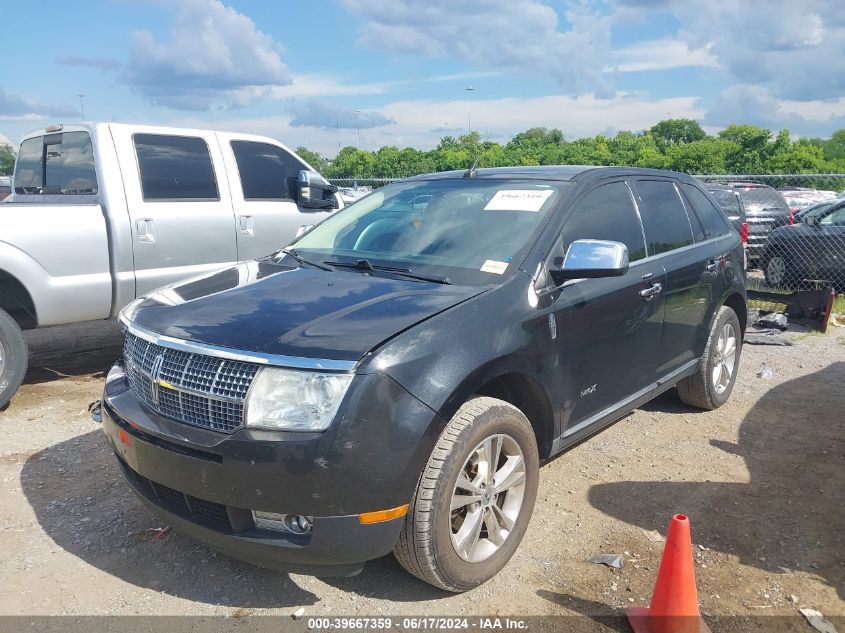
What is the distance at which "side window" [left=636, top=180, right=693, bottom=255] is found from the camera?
438 cm

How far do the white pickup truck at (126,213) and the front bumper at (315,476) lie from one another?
10.3 ft

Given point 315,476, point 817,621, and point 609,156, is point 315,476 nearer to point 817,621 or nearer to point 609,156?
point 817,621

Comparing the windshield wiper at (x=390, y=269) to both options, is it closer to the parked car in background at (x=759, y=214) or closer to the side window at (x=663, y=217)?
the side window at (x=663, y=217)

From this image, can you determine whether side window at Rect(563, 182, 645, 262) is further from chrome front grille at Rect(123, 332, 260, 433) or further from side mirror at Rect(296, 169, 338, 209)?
side mirror at Rect(296, 169, 338, 209)

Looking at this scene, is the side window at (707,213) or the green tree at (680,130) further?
the green tree at (680,130)

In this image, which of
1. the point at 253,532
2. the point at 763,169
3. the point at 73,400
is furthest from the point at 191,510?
the point at 763,169

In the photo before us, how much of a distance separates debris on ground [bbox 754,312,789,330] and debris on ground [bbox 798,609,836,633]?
610 centimetres

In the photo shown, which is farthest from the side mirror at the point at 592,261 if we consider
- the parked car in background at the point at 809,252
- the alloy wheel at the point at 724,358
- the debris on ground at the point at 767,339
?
the parked car in background at the point at 809,252

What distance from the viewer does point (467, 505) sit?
296 cm

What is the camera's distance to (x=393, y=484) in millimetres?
2570

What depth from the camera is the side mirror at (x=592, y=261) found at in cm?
325

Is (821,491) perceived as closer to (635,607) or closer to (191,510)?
(635,607)

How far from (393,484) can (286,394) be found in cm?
52

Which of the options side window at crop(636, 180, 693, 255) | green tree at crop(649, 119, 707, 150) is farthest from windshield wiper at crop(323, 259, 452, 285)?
green tree at crop(649, 119, 707, 150)
